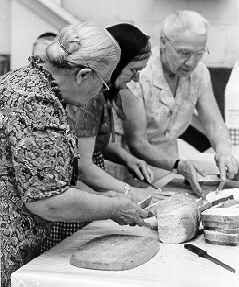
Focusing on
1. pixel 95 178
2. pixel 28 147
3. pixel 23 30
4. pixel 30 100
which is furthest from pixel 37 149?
pixel 23 30

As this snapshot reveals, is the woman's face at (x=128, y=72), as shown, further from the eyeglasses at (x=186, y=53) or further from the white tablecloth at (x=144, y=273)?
the white tablecloth at (x=144, y=273)

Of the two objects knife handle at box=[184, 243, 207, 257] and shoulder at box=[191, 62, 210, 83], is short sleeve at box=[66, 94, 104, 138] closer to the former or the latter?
knife handle at box=[184, 243, 207, 257]

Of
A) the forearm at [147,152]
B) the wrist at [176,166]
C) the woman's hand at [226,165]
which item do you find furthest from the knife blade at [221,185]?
the forearm at [147,152]

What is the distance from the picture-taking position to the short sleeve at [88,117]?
2.22 meters

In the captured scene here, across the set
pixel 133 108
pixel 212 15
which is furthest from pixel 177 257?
pixel 212 15

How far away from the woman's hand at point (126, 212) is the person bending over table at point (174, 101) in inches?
29.6

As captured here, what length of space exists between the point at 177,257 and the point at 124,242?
16 centimetres

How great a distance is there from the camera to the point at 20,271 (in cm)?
173

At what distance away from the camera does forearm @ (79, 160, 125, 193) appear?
2.33 m

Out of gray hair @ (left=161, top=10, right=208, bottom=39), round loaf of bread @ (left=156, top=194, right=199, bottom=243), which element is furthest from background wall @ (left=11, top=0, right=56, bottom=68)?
round loaf of bread @ (left=156, top=194, right=199, bottom=243)

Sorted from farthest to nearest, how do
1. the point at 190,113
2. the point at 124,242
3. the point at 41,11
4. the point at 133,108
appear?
the point at 41,11 < the point at 190,113 < the point at 133,108 < the point at 124,242

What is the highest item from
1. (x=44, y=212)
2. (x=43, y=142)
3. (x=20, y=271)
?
(x=43, y=142)

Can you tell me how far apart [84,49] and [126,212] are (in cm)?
51

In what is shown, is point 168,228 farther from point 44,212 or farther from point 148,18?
point 148,18
